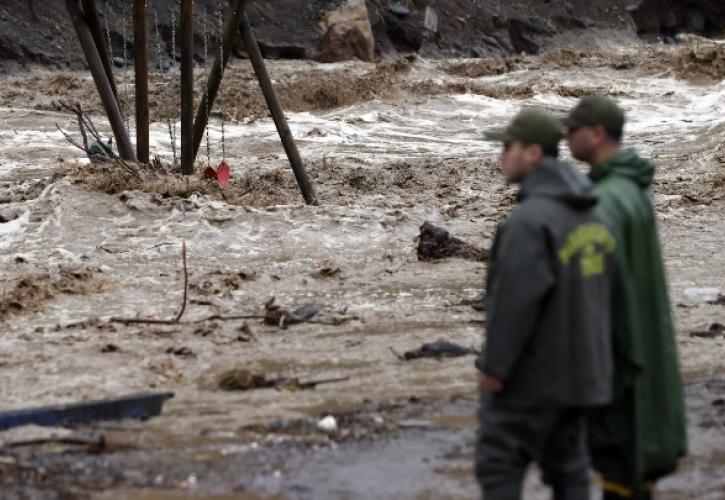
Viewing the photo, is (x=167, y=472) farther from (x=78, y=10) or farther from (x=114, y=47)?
(x=114, y=47)

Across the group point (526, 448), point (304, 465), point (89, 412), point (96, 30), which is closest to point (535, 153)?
point (526, 448)

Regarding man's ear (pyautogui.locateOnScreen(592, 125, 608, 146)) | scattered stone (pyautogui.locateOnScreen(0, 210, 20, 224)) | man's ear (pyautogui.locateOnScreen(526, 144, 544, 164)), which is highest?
man's ear (pyautogui.locateOnScreen(592, 125, 608, 146))

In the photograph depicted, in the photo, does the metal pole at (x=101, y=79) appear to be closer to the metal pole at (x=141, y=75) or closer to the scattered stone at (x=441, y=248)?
the metal pole at (x=141, y=75)

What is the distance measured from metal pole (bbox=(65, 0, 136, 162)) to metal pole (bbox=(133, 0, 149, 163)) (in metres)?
0.19

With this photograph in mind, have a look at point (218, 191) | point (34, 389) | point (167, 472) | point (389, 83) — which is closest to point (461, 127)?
point (389, 83)

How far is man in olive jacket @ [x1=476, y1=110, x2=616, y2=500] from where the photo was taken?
14.5 feet

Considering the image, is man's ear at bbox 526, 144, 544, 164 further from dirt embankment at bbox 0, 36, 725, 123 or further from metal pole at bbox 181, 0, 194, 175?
dirt embankment at bbox 0, 36, 725, 123

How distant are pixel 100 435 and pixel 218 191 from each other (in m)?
6.98

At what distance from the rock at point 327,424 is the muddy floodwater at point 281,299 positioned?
31 mm

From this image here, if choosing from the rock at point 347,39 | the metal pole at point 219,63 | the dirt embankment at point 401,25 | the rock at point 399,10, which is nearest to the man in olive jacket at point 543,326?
the metal pole at point 219,63

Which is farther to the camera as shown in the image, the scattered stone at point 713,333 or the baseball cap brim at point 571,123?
the scattered stone at point 713,333

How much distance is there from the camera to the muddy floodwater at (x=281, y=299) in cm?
615

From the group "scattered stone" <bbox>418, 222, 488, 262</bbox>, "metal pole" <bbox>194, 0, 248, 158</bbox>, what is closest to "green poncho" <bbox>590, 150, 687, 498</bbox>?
"scattered stone" <bbox>418, 222, 488, 262</bbox>

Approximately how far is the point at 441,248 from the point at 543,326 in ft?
23.4
